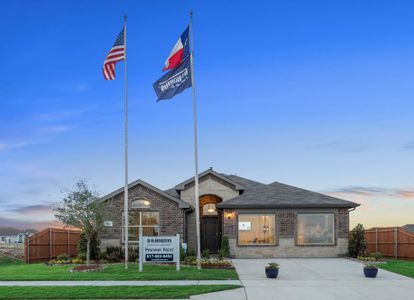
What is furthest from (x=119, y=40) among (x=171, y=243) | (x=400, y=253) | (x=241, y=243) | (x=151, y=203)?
(x=400, y=253)

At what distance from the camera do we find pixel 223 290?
15.9m

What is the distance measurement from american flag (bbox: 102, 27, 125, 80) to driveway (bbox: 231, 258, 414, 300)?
9.81 metres

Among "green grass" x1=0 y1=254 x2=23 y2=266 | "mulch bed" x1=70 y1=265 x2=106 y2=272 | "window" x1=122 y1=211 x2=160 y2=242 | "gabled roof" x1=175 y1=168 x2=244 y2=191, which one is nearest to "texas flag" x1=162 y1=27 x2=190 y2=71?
"mulch bed" x1=70 y1=265 x2=106 y2=272

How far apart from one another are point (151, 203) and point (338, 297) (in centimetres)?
1725

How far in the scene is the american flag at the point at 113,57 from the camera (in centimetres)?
2262

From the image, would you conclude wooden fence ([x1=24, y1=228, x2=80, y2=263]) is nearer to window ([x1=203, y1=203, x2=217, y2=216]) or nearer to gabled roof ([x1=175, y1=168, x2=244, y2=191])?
gabled roof ([x1=175, y1=168, x2=244, y2=191])

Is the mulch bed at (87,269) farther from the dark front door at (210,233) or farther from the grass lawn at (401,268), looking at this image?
the grass lawn at (401,268)

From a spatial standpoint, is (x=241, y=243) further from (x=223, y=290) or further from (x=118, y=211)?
(x=223, y=290)

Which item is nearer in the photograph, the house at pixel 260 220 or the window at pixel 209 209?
the house at pixel 260 220

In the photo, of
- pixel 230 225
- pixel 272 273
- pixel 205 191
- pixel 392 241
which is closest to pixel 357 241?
pixel 392 241

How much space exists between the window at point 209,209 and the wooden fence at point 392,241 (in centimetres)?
1004

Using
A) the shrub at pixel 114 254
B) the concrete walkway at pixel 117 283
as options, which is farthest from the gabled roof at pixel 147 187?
the concrete walkway at pixel 117 283

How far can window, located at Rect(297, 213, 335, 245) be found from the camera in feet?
97.0

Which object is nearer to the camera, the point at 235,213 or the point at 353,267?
the point at 353,267
